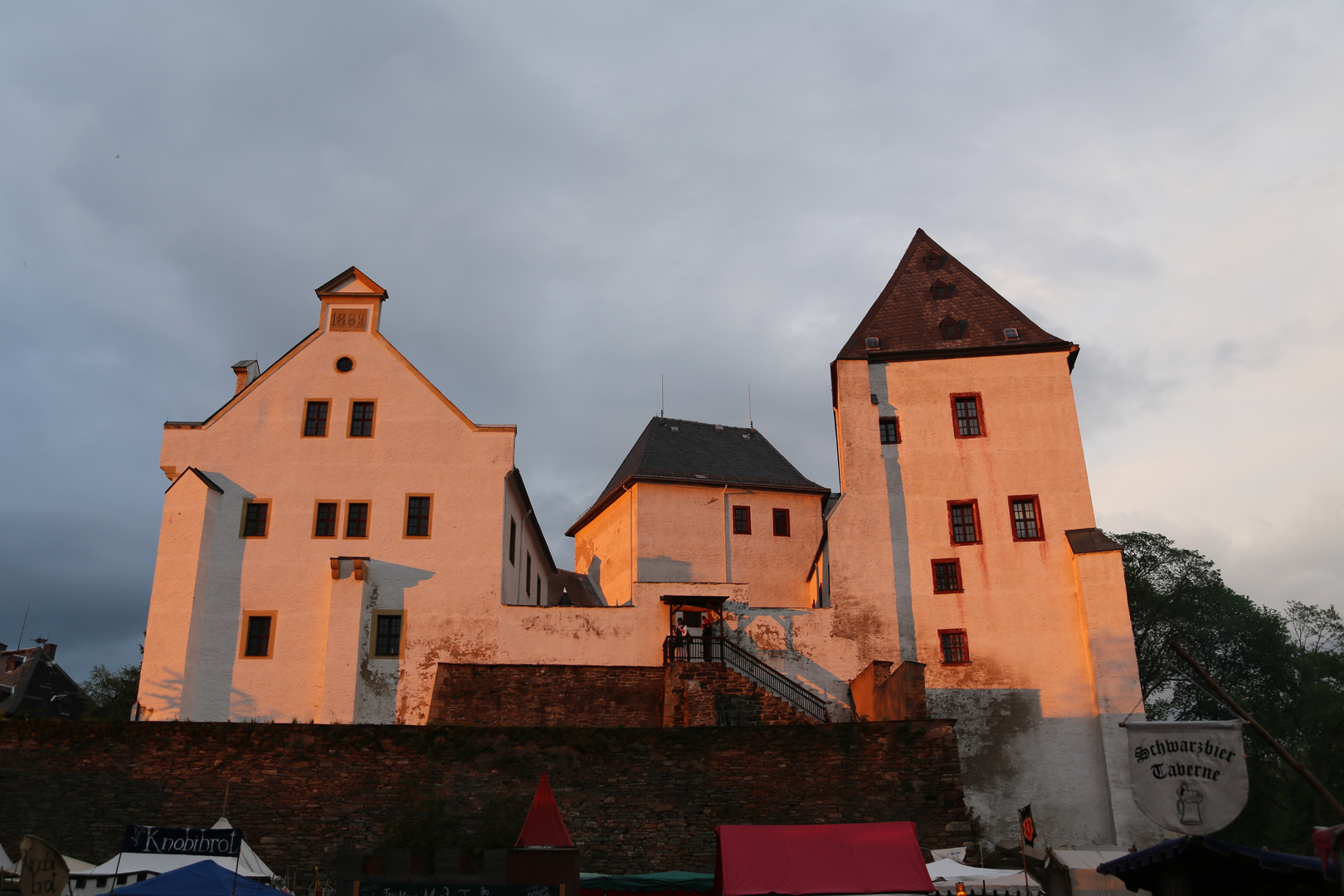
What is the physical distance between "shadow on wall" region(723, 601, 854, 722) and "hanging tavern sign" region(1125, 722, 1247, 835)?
685 inches

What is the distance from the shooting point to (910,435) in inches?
1212

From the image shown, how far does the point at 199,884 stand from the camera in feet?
42.7

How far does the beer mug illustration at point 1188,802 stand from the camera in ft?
33.7

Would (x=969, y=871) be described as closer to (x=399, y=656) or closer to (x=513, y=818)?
(x=513, y=818)

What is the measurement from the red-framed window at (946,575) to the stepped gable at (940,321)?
6.63m

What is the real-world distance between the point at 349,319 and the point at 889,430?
1668 cm

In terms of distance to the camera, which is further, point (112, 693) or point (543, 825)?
point (112, 693)

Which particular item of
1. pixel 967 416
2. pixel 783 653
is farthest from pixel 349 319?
pixel 967 416

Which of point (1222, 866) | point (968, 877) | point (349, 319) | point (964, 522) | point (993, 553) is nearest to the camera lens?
point (1222, 866)

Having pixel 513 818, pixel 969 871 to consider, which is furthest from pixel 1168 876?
pixel 513 818

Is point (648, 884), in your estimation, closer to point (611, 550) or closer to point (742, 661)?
point (742, 661)

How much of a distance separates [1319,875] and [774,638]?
59.0ft

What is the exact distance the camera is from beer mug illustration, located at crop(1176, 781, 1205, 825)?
10.3 m

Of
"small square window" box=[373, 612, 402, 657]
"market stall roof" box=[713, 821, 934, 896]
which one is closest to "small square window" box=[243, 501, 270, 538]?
"small square window" box=[373, 612, 402, 657]
